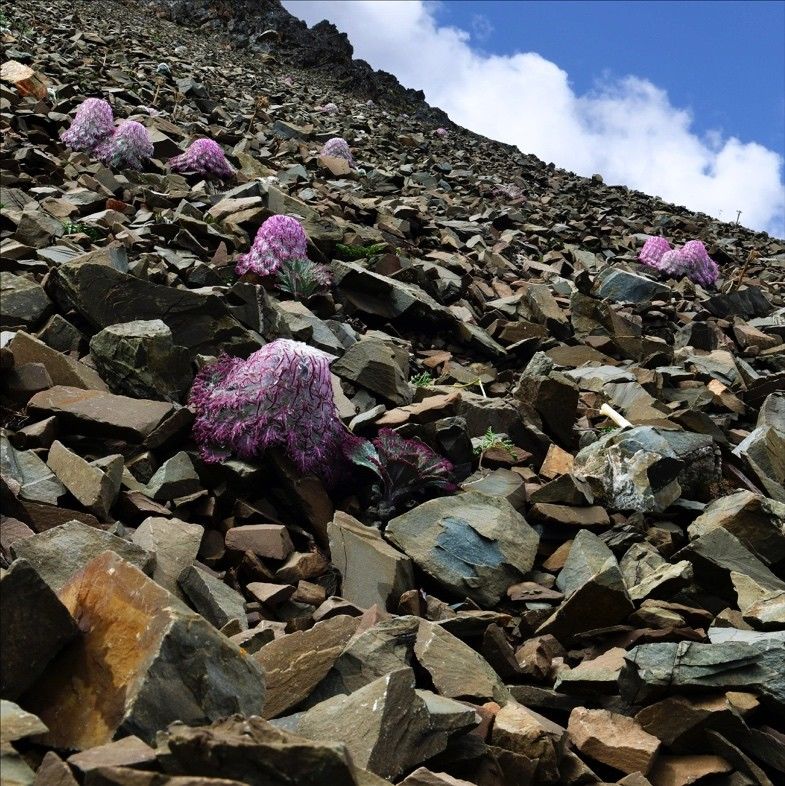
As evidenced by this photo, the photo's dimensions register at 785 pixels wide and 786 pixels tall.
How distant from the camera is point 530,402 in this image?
7211mm

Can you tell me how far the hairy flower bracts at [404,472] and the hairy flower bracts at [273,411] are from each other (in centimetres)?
38

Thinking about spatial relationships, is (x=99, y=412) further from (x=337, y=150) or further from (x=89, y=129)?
(x=337, y=150)

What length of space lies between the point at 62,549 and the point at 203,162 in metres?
9.39

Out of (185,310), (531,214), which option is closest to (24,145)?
(185,310)

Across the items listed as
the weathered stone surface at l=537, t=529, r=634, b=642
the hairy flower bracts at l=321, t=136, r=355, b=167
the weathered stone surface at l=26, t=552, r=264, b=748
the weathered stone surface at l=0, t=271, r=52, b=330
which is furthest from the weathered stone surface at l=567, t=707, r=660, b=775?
the hairy flower bracts at l=321, t=136, r=355, b=167

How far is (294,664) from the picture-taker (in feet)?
11.5

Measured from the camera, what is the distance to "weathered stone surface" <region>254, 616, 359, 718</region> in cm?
337

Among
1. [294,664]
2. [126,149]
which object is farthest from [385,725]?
[126,149]

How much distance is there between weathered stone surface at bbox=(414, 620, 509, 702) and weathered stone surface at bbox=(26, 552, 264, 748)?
1111mm

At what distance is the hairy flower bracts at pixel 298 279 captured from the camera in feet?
27.7

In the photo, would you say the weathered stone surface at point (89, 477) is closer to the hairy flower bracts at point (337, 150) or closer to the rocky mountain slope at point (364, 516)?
the rocky mountain slope at point (364, 516)

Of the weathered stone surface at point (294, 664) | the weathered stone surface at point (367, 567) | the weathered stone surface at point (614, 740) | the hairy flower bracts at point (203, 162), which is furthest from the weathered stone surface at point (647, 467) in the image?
the hairy flower bracts at point (203, 162)

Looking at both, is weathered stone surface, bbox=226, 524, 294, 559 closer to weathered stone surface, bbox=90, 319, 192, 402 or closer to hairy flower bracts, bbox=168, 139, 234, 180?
weathered stone surface, bbox=90, 319, 192, 402

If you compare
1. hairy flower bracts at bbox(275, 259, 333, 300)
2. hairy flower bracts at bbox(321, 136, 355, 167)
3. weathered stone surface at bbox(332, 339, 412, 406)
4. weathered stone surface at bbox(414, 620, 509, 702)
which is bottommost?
weathered stone surface at bbox(414, 620, 509, 702)
